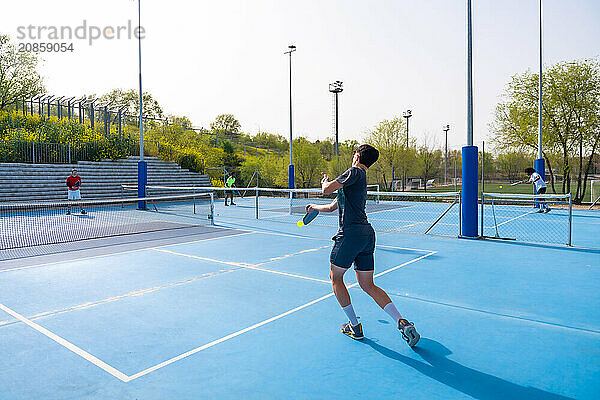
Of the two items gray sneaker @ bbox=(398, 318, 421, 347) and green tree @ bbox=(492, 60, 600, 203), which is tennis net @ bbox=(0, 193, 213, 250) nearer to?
gray sneaker @ bbox=(398, 318, 421, 347)

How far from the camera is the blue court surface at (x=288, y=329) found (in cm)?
374

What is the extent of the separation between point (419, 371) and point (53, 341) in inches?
149

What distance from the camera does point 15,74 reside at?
130ft

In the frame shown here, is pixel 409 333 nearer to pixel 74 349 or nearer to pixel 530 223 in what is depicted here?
pixel 74 349

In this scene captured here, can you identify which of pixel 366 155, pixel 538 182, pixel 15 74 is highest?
pixel 15 74

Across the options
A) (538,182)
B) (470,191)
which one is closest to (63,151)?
(470,191)

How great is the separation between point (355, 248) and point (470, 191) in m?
8.10

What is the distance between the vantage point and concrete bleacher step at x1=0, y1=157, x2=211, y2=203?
75.8 ft

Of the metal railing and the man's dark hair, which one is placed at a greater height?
the metal railing

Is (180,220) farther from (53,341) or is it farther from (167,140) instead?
(167,140)

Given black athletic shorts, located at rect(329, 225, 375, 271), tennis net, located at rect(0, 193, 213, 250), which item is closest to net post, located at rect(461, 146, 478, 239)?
tennis net, located at rect(0, 193, 213, 250)

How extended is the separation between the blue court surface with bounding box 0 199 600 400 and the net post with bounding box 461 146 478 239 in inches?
91.3

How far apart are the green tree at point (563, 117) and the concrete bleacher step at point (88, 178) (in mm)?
21186

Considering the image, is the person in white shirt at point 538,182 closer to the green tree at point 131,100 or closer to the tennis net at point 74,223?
the tennis net at point 74,223
